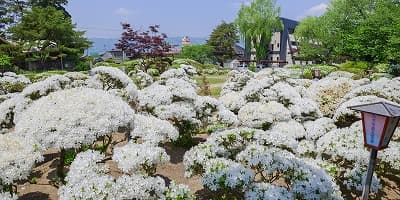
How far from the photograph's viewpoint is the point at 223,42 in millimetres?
66812

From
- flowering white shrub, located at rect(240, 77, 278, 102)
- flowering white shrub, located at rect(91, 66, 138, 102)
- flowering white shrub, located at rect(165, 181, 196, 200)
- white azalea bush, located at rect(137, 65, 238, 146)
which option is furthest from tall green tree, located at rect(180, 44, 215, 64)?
flowering white shrub, located at rect(165, 181, 196, 200)

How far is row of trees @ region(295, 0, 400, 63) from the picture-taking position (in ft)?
87.7

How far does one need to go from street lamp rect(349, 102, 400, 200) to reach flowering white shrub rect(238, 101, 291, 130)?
5017mm

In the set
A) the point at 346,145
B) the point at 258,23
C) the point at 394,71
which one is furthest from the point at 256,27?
the point at 346,145

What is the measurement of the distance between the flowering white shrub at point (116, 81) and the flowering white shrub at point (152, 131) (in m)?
2.67

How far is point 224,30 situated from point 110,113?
63329 millimetres

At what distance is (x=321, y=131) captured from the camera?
9578 millimetres

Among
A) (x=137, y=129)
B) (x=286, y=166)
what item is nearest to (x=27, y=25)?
(x=137, y=129)

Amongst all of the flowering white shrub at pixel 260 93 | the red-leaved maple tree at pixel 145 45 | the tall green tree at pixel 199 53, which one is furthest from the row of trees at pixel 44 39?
the flowering white shrub at pixel 260 93

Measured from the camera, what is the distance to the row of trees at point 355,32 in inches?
1052

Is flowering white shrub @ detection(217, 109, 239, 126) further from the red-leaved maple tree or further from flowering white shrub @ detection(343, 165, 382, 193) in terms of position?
the red-leaved maple tree

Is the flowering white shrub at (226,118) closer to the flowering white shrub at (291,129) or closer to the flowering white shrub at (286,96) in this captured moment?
the flowering white shrub at (291,129)

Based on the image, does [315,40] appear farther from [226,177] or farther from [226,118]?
[226,177]

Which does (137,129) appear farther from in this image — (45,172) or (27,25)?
(27,25)
